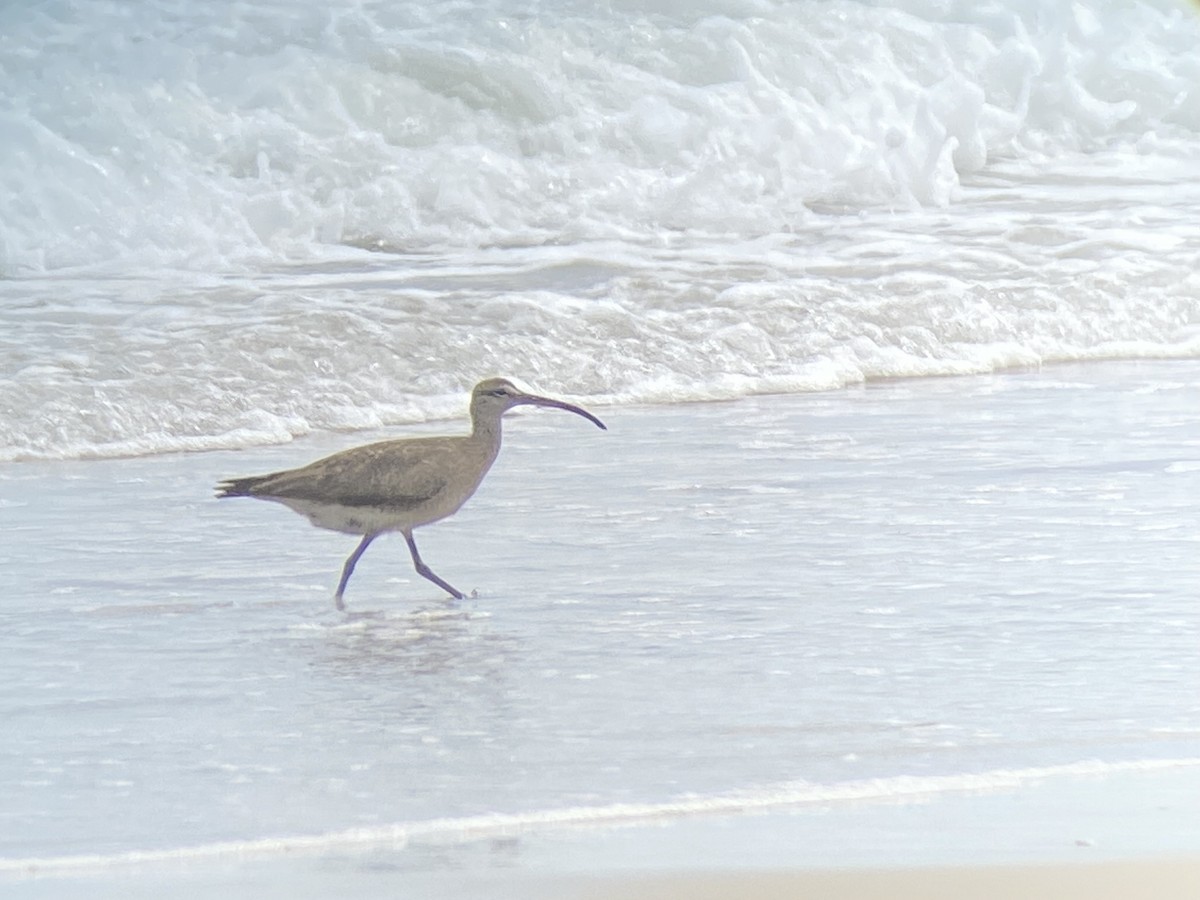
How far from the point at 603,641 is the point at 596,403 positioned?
4172 millimetres

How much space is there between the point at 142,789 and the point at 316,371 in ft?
17.0

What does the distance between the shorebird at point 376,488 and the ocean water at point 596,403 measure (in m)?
0.18

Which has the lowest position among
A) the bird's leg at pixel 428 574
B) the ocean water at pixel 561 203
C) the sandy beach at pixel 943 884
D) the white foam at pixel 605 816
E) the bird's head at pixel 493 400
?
the ocean water at pixel 561 203

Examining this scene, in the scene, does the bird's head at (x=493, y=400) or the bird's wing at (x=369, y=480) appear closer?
the bird's wing at (x=369, y=480)

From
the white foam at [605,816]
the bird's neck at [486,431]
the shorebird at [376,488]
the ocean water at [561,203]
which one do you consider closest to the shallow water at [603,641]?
the white foam at [605,816]

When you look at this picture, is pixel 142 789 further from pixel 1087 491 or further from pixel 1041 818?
pixel 1087 491

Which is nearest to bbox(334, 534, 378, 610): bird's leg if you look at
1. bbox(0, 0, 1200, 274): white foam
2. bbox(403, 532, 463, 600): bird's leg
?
bbox(403, 532, 463, 600): bird's leg

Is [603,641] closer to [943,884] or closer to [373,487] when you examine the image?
[373,487]

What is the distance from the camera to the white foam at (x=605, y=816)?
340cm

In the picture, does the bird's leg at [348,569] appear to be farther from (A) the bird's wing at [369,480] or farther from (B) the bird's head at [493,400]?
(B) the bird's head at [493,400]

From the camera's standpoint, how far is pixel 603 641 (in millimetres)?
4910

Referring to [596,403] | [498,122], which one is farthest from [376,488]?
[498,122]

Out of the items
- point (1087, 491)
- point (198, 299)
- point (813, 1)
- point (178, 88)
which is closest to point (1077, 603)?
point (1087, 491)

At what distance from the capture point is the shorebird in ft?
18.4
